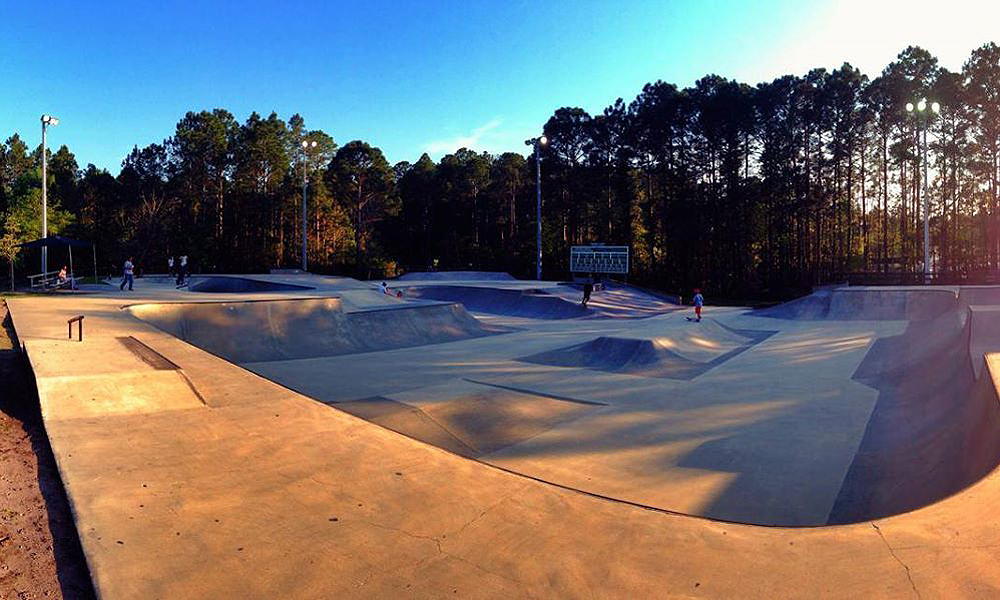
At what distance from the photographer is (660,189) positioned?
5238 cm

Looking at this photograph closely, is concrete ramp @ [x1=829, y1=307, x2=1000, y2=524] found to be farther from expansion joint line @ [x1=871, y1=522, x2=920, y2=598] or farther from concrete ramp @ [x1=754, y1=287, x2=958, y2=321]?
concrete ramp @ [x1=754, y1=287, x2=958, y2=321]

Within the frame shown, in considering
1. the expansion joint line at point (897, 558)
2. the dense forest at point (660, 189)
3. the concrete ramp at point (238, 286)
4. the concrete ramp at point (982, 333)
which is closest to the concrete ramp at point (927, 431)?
the concrete ramp at point (982, 333)

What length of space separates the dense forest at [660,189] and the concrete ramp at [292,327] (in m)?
28.6

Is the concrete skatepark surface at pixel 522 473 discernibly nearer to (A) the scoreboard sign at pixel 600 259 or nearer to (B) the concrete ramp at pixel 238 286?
(B) the concrete ramp at pixel 238 286

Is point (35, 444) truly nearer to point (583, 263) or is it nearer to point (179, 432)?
point (179, 432)

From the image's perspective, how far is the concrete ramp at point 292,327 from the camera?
13938 millimetres

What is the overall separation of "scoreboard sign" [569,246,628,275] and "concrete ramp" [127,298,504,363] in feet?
61.7

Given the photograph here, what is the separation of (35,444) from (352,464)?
10.3 ft

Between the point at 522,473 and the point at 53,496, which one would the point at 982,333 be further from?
A: the point at 53,496

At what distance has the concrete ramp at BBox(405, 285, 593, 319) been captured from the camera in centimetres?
2625

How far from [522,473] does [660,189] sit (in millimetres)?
50420

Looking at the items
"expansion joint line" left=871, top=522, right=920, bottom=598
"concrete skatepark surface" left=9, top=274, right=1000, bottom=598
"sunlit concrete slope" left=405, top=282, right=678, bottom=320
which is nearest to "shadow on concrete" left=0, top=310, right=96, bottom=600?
"concrete skatepark surface" left=9, top=274, right=1000, bottom=598

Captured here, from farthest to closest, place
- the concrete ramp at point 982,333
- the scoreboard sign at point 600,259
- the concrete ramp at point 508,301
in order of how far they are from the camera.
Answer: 1. the scoreboard sign at point 600,259
2. the concrete ramp at point 508,301
3. the concrete ramp at point 982,333

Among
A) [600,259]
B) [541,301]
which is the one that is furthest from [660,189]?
[541,301]
